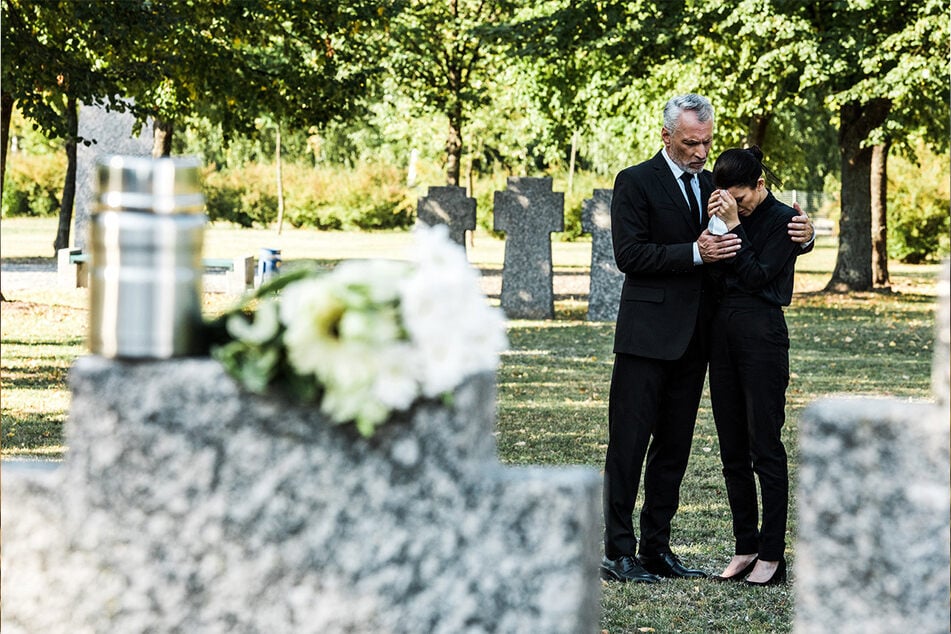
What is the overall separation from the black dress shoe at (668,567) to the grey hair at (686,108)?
76.3 inches

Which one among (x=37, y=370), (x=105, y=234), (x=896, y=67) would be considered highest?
(x=896, y=67)

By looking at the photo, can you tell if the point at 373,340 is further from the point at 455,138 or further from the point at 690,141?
the point at 455,138

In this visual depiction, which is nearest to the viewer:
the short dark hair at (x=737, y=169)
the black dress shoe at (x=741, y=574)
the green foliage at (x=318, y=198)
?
the short dark hair at (x=737, y=169)

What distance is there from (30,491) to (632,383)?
11.8 ft

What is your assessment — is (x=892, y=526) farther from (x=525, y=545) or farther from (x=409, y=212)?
(x=409, y=212)

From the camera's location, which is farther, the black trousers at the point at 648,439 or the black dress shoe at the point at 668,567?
the black dress shoe at the point at 668,567

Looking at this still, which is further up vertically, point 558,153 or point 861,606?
point 558,153

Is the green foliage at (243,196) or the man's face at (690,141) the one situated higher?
the green foliage at (243,196)

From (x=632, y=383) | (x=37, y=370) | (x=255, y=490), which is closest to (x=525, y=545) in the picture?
(x=255, y=490)

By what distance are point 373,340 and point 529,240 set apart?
1611 cm

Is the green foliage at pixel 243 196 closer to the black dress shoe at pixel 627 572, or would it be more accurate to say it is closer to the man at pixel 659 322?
the man at pixel 659 322

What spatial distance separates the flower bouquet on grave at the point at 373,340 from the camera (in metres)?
2.23

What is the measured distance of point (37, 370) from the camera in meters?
12.0

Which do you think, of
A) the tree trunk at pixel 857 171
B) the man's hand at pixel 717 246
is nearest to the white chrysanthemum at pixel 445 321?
the man's hand at pixel 717 246
